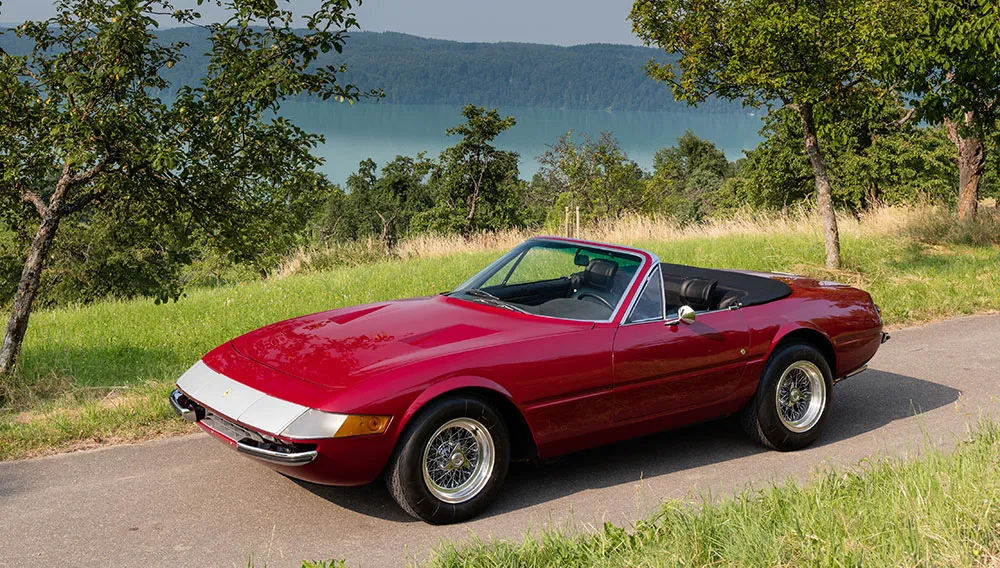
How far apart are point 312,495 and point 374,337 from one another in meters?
1.00

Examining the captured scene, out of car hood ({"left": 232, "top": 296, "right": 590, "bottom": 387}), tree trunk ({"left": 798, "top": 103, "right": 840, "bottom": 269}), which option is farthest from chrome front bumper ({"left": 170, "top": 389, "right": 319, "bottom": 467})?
tree trunk ({"left": 798, "top": 103, "right": 840, "bottom": 269})

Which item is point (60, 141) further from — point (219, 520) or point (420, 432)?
point (420, 432)

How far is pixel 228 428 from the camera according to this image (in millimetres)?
4805

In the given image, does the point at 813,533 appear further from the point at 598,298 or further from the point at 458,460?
the point at 598,298

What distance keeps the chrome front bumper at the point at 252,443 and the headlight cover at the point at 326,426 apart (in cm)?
9

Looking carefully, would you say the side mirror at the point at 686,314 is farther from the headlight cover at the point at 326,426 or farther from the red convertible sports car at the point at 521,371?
the headlight cover at the point at 326,426

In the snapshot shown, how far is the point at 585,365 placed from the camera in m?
5.28

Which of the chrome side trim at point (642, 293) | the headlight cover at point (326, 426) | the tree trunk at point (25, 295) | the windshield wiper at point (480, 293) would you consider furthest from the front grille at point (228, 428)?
the tree trunk at point (25, 295)

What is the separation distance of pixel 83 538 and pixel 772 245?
1458 centimetres

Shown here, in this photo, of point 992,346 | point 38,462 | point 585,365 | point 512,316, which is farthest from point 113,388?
point 992,346

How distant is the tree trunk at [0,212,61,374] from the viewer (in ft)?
26.2

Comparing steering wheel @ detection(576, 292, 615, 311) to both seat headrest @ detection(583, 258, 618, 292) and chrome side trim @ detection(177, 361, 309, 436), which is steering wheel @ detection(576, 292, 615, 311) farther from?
chrome side trim @ detection(177, 361, 309, 436)

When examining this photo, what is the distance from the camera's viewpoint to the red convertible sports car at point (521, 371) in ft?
15.1

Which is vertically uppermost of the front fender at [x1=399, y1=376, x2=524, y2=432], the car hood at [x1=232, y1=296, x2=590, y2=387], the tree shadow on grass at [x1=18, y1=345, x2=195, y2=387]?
the car hood at [x1=232, y1=296, x2=590, y2=387]
